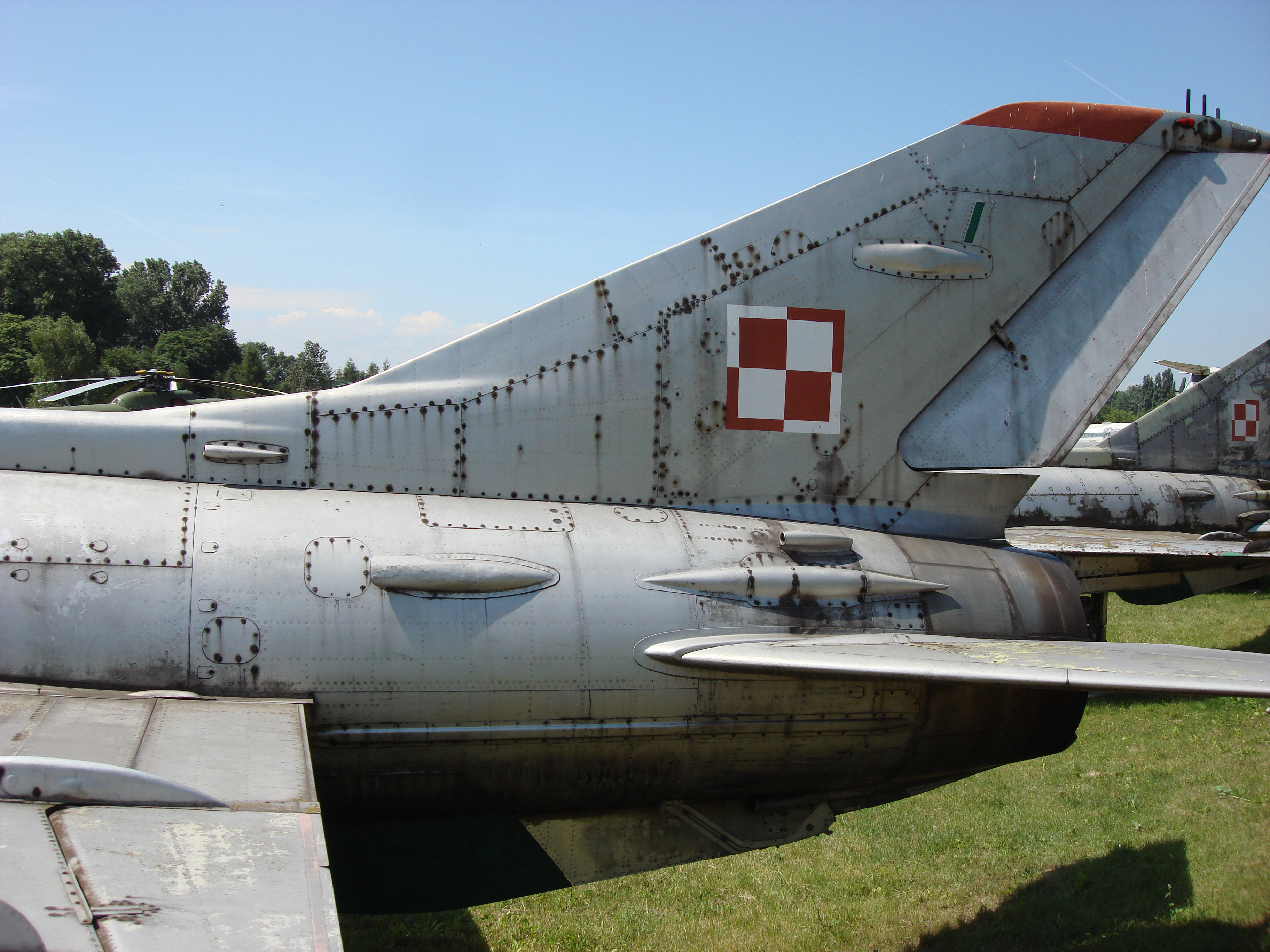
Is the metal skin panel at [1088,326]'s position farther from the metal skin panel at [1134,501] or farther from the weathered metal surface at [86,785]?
the metal skin panel at [1134,501]

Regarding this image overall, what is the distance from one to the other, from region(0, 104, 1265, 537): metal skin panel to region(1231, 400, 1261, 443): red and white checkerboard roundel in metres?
12.1

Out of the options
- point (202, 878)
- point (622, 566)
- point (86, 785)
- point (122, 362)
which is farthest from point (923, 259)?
point (122, 362)

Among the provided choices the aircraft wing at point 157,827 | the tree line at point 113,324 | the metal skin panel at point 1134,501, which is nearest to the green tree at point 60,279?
the tree line at point 113,324

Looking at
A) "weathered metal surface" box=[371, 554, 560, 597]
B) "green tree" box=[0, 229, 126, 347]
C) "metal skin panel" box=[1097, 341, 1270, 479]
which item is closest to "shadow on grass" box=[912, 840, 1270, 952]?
"weathered metal surface" box=[371, 554, 560, 597]

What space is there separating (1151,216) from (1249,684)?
3649 mm

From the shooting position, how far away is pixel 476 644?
162 inches

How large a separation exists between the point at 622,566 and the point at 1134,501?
13.0m

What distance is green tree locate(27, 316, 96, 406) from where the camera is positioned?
117 feet

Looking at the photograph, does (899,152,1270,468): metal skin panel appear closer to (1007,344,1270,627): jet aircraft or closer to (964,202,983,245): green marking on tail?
(964,202,983,245): green marking on tail

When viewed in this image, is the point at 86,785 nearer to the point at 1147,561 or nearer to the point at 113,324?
the point at 1147,561

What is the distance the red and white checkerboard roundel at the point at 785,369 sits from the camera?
529 centimetres

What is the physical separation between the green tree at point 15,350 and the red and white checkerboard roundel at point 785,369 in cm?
4130

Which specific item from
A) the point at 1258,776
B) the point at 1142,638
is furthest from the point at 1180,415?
the point at 1258,776

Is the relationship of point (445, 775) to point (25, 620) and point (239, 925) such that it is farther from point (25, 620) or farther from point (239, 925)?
point (25, 620)
